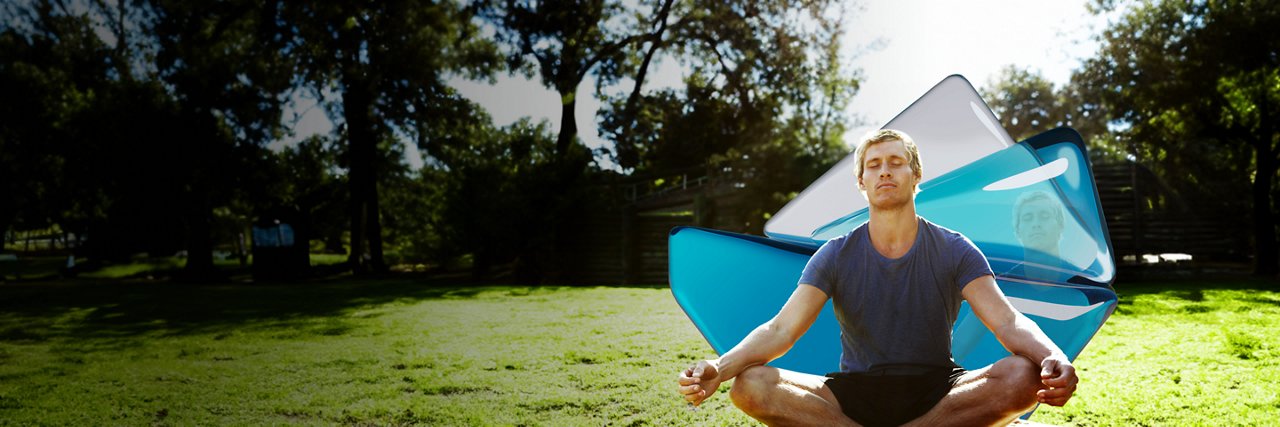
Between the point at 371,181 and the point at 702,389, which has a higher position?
the point at 371,181

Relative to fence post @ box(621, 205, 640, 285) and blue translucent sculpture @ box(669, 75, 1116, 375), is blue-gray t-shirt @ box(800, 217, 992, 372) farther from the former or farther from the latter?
fence post @ box(621, 205, 640, 285)

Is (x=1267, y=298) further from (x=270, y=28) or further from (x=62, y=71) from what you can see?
(x=62, y=71)

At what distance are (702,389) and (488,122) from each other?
69.0ft

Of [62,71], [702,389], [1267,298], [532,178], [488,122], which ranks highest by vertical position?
[62,71]

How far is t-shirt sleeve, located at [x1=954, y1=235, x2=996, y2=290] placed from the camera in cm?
255

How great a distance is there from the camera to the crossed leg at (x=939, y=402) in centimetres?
233

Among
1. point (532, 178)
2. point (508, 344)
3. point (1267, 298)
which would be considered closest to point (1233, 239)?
point (1267, 298)

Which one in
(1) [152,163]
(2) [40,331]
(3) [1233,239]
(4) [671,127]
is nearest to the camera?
(2) [40,331]

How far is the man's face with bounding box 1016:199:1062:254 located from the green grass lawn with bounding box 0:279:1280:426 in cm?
148

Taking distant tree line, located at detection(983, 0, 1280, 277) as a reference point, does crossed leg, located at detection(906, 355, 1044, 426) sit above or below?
below

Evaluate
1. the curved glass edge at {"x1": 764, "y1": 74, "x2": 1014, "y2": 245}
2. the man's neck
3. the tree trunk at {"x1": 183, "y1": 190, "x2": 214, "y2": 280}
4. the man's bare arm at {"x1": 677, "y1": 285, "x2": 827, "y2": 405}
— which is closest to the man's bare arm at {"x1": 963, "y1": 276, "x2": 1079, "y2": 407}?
the man's neck

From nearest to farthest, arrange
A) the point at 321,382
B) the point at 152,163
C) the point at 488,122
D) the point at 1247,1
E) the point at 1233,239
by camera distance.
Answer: the point at 321,382 < the point at 1247,1 < the point at 1233,239 < the point at 152,163 < the point at 488,122

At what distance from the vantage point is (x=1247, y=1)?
48.8 ft

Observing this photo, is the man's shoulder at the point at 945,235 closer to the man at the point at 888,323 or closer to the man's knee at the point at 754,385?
the man at the point at 888,323
